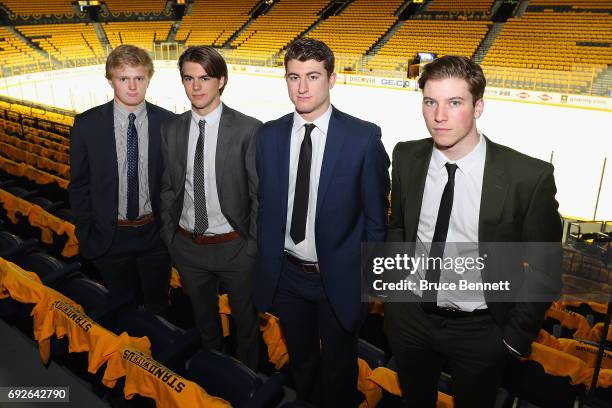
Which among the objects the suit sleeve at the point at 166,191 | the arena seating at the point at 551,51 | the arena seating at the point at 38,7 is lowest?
the suit sleeve at the point at 166,191

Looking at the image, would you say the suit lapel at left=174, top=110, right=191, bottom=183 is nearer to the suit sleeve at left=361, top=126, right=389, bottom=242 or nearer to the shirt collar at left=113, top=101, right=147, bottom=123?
the shirt collar at left=113, top=101, right=147, bottom=123

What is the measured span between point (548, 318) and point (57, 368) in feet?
11.8

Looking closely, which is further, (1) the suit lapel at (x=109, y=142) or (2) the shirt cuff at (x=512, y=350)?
(1) the suit lapel at (x=109, y=142)

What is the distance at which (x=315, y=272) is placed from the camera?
2248 mm

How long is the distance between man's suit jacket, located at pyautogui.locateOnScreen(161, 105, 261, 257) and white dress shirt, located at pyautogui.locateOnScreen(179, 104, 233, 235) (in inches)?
1.1

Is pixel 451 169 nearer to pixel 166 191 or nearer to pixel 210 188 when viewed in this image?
pixel 210 188

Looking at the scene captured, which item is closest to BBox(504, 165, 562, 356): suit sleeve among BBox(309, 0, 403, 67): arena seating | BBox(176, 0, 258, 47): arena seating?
BBox(309, 0, 403, 67): arena seating

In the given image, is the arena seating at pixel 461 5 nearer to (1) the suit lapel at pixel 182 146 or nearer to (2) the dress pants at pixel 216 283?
(1) the suit lapel at pixel 182 146

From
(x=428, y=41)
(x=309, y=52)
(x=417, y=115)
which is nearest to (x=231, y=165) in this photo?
(x=309, y=52)

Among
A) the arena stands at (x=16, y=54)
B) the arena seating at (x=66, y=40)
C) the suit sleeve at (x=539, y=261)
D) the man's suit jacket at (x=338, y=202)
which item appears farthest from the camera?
the arena seating at (x=66, y=40)

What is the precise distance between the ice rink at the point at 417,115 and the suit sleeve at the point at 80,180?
270 inches

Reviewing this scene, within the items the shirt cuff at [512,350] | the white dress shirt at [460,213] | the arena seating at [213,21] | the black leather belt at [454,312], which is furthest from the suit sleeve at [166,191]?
the arena seating at [213,21]

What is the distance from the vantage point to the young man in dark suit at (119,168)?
2.77 metres

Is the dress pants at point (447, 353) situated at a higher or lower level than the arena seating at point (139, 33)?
lower
